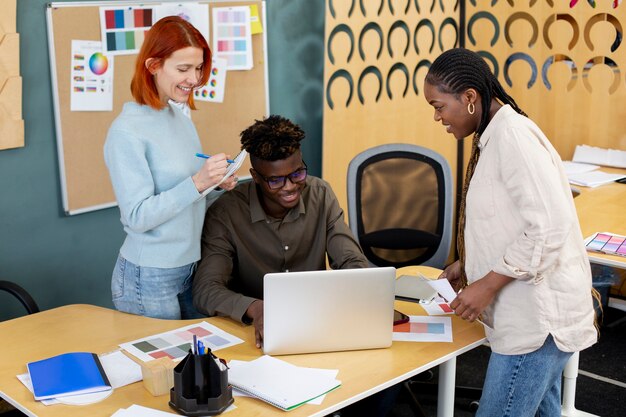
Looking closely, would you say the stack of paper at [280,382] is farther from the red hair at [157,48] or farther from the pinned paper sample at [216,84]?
the pinned paper sample at [216,84]

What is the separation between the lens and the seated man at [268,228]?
102 inches

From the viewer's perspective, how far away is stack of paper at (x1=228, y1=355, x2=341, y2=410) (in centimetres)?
199

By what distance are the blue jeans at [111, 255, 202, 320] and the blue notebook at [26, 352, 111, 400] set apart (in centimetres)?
34

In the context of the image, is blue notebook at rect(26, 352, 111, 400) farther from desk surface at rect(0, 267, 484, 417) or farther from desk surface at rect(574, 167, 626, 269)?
desk surface at rect(574, 167, 626, 269)

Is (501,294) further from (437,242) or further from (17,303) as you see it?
(17,303)

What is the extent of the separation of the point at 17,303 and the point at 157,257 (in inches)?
44.6

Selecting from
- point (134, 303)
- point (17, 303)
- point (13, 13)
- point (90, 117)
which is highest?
point (13, 13)

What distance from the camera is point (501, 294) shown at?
6.97ft

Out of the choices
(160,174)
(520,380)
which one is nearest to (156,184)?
(160,174)

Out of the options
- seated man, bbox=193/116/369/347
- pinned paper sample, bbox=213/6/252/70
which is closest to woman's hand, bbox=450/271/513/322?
seated man, bbox=193/116/369/347

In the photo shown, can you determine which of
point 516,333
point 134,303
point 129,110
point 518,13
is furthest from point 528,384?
point 518,13

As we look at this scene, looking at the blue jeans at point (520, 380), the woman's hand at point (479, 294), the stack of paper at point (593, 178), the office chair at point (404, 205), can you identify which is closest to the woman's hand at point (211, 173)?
the woman's hand at point (479, 294)

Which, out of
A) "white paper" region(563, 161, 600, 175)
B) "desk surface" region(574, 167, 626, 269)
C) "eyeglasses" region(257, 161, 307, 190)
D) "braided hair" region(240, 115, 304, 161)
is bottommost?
"desk surface" region(574, 167, 626, 269)

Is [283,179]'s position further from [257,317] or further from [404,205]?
[404,205]
